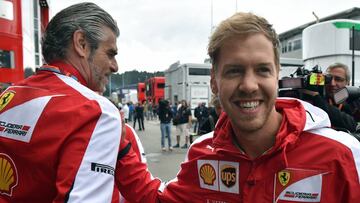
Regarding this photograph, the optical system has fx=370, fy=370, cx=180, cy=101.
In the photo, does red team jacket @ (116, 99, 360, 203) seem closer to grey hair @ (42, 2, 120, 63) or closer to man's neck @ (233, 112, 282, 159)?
man's neck @ (233, 112, 282, 159)

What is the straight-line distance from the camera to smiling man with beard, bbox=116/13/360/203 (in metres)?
1.47

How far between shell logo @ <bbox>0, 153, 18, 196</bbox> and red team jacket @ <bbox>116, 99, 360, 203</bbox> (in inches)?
32.3

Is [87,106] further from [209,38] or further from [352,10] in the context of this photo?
[352,10]

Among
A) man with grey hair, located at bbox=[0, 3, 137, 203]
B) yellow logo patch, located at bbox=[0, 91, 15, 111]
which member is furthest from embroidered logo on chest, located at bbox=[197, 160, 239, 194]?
yellow logo patch, located at bbox=[0, 91, 15, 111]

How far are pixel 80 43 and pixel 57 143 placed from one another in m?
0.51

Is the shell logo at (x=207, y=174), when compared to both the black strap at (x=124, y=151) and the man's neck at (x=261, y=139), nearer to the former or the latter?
the man's neck at (x=261, y=139)

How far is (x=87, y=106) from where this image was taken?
4.44 ft

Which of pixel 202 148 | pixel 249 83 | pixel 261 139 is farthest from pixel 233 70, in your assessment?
pixel 202 148

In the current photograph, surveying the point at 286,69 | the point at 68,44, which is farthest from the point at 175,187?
the point at 286,69

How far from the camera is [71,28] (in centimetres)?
161

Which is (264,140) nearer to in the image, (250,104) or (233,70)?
(250,104)

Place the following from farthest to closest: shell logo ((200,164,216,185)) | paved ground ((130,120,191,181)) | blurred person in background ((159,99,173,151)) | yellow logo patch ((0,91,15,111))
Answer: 1. blurred person in background ((159,99,173,151))
2. paved ground ((130,120,191,181))
3. shell logo ((200,164,216,185))
4. yellow logo patch ((0,91,15,111))

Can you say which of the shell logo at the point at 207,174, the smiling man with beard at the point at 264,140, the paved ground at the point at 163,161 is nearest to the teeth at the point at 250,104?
the smiling man with beard at the point at 264,140

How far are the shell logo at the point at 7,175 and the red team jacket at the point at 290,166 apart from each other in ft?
2.70
